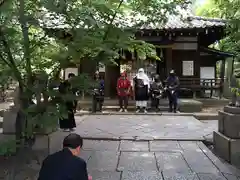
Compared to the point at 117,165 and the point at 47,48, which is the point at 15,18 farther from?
the point at 117,165

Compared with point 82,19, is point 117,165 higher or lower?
lower

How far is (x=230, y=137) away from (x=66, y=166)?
4.47 meters

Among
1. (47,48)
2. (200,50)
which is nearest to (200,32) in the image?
(200,50)

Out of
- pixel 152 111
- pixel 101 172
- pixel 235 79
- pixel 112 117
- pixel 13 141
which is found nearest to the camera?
pixel 13 141

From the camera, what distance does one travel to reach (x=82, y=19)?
400 cm

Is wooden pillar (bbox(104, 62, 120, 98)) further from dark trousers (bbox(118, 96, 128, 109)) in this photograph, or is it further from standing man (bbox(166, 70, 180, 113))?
standing man (bbox(166, 70, 180, 113))

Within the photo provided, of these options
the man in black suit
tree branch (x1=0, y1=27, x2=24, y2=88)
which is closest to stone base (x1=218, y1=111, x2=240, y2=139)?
the man in black suit

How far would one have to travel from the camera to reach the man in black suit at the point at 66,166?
326cm

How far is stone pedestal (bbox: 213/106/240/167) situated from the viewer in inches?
258

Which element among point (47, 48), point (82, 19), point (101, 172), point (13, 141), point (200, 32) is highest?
point (200, 32)

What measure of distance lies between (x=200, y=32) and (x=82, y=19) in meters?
13.4

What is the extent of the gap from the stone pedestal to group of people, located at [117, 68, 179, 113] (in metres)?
6.27

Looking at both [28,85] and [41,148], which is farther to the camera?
[41,148]

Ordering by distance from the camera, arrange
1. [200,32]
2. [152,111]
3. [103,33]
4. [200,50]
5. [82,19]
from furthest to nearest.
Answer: [200,50] → [200,32] → [152,111] → [103,33] → [82,19]
